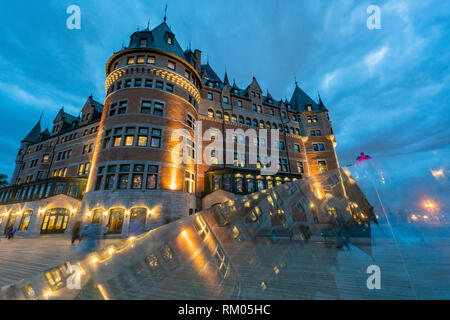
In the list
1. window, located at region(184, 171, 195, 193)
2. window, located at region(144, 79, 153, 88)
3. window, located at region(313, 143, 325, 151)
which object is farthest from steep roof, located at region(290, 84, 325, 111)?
window, located at region(144, 79, 153, 88)

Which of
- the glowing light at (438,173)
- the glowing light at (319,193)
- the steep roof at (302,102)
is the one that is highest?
the steep roof at (302,102)

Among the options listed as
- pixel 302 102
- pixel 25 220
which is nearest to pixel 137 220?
pixel 25 220

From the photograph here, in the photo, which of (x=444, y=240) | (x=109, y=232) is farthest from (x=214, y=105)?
(x=444, y=240)

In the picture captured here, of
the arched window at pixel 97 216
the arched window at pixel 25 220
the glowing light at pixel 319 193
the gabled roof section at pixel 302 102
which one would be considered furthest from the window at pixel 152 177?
the gabled roof section at pixel 302 102

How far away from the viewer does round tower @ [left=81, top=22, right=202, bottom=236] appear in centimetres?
1591

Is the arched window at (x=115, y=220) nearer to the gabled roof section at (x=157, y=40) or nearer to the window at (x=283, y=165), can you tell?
the gabled roof section at (x=157, y=40)

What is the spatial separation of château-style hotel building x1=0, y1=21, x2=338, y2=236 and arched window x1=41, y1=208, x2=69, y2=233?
3.7 inches

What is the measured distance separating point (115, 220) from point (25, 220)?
15.5m

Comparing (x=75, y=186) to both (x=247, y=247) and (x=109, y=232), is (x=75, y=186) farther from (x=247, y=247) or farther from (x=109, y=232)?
(x=247, y=247)

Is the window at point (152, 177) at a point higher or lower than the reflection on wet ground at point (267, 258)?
higher

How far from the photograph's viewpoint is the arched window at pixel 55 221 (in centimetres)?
1974

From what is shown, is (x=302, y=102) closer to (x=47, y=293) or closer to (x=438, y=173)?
(x=438, y=173)

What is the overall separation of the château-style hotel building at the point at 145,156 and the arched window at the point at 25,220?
0.49 feet
